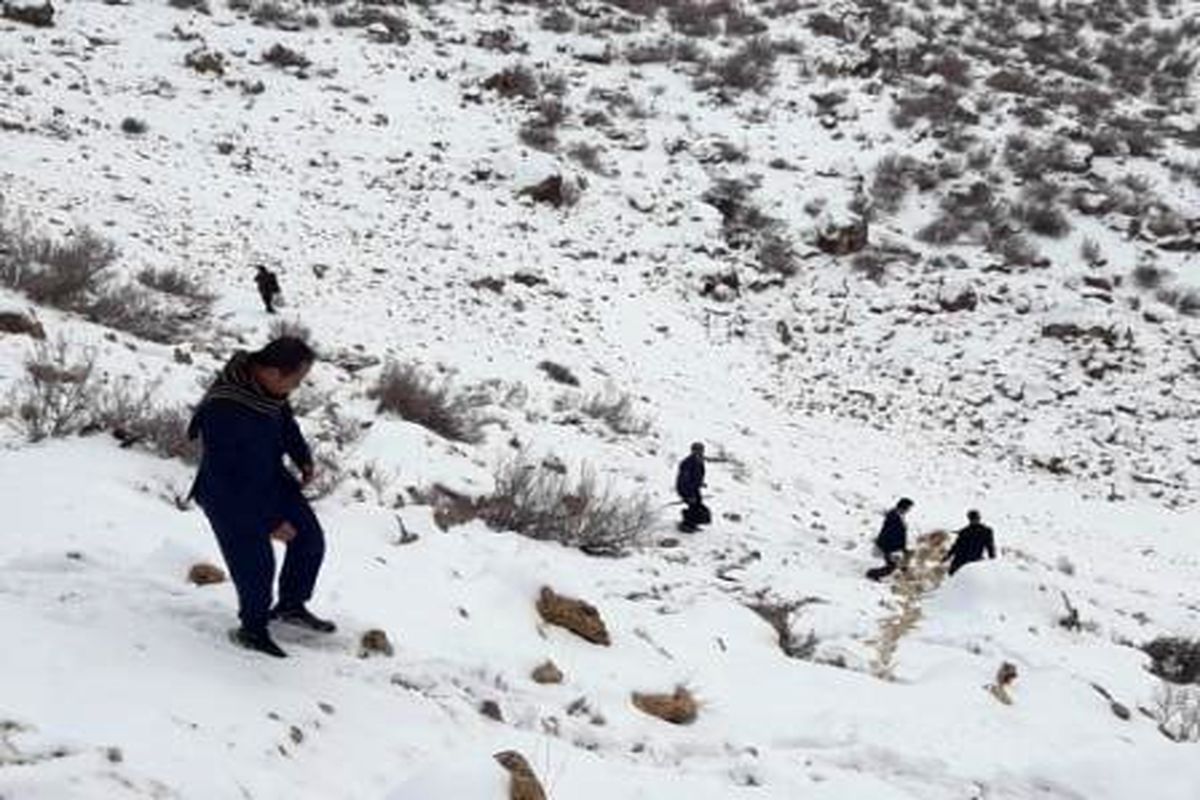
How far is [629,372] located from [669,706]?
1051 cm

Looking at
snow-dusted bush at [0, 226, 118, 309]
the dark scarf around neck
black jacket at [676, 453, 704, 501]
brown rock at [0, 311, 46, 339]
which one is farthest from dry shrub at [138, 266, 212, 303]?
the dark scarf around neck

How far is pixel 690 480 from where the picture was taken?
1133cm

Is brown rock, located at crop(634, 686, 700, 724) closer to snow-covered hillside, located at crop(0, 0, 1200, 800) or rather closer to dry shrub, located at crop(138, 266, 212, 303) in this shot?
snow-covered hillside, located at crop(0, 0, 1200, 800)

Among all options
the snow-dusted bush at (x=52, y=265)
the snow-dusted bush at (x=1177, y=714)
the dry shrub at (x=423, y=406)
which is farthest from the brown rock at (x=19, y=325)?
the snow-dusted bush at (x=1177, y=714)

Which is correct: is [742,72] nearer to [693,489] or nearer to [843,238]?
[843,238]

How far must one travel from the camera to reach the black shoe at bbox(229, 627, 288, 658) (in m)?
4.59

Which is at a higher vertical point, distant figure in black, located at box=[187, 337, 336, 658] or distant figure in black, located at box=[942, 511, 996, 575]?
distant figure in black, located at box=[187, 337, 336, 658]

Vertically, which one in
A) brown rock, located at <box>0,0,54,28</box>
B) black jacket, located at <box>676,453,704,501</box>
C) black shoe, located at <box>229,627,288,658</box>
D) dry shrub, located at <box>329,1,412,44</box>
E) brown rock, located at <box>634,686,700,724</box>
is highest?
dry shrub, located at <box>329,1,412,44</box>

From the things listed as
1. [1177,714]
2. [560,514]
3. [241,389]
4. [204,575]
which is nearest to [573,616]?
[204,575]

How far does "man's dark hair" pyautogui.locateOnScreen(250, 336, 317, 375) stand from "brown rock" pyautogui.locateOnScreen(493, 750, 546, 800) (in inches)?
62.8

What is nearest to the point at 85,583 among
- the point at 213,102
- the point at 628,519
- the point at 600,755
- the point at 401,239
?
the point at 600,755

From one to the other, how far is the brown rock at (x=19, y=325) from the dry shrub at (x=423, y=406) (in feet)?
10.2

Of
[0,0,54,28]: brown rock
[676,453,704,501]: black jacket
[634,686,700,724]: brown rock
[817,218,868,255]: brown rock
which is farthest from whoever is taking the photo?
[0,0,54,28]: brown rock

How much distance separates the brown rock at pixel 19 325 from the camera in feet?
29.8
